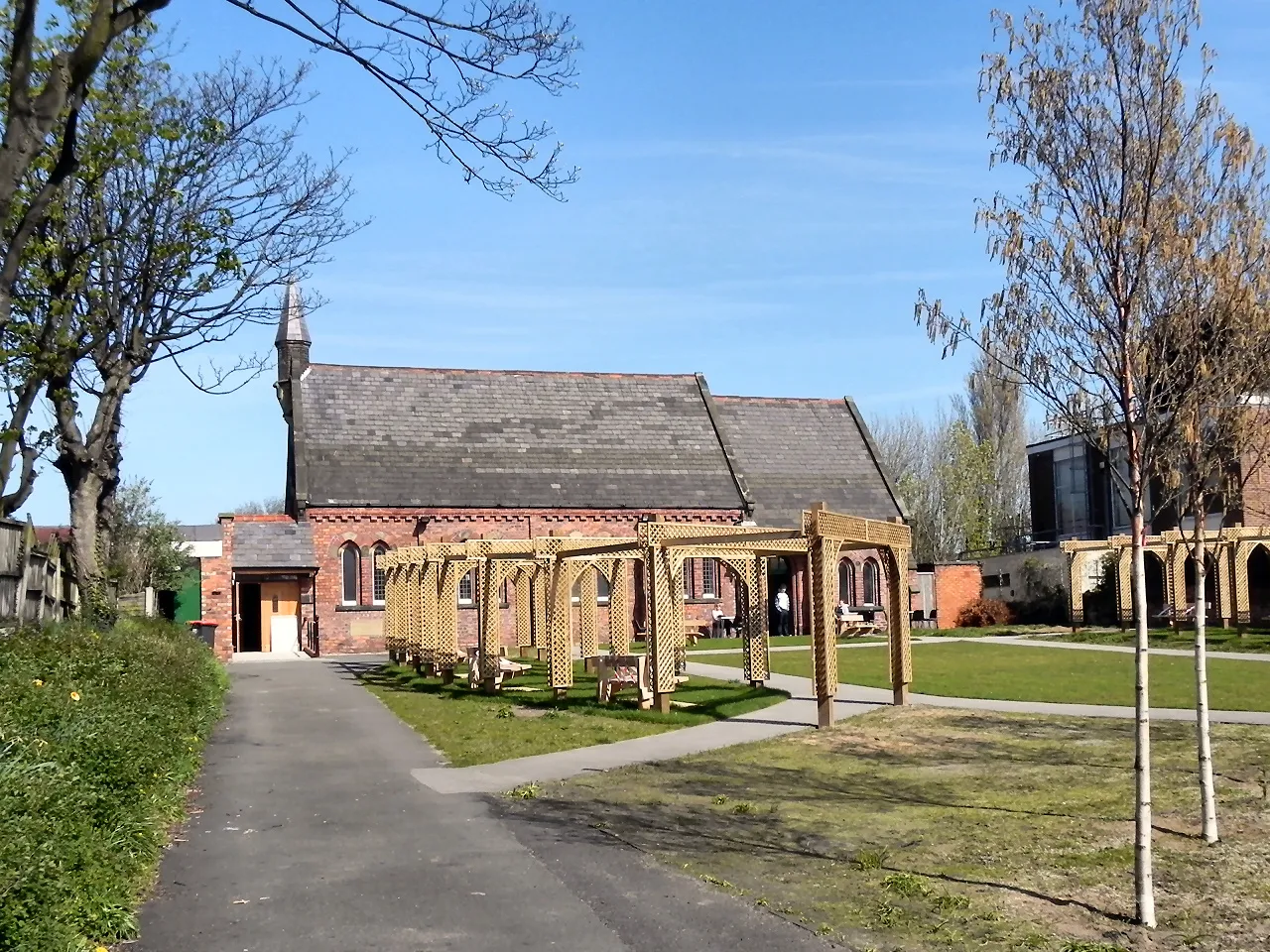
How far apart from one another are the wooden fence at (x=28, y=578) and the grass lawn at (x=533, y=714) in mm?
5190

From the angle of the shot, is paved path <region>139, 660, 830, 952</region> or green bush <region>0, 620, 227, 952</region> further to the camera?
paved path <region>139, 660, 830, 952</region>

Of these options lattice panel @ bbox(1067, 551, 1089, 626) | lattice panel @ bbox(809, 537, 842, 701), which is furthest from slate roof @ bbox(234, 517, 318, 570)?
lattice panel @ bbox(809, 537, 842, 701)

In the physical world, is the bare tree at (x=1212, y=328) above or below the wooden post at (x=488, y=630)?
above

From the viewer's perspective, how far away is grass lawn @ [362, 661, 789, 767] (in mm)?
16688

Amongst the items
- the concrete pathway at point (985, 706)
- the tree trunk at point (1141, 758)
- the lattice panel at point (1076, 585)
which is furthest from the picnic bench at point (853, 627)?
the tree trunk at point (1141, 758)

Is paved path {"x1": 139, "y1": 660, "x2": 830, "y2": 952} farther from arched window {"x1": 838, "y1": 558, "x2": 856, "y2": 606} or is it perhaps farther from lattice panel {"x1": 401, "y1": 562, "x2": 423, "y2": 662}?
arched window {"x1": 838, "y1": 558, "x2": 856, "y2": 606}

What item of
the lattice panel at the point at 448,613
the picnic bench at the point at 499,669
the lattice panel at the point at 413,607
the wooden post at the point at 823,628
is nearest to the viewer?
the wooden post at the point at 823,628

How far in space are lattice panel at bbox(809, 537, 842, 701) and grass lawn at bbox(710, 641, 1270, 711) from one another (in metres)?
4.17

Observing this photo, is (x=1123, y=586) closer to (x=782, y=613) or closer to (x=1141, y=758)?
(x=782, y=613)

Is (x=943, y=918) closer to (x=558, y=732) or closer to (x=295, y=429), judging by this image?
(x=558, y=732)

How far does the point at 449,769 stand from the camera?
573 inches

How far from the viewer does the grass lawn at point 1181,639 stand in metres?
30.6

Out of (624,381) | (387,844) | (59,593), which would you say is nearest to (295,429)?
(624,381)

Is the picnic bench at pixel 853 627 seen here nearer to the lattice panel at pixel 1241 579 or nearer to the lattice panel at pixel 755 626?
the lattice panel at pixel 1241 579
